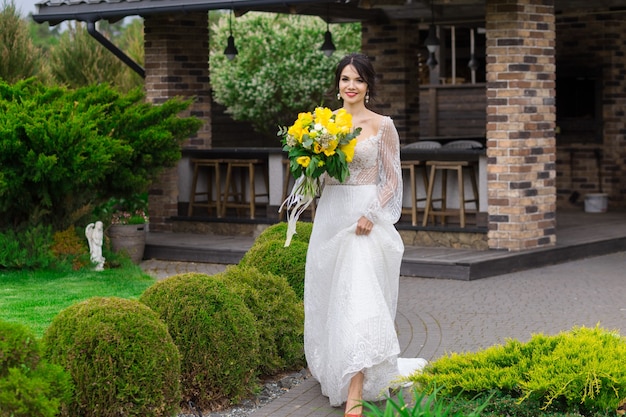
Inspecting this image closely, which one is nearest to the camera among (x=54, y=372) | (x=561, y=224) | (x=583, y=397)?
(x=583, y=397)

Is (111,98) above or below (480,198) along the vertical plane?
above

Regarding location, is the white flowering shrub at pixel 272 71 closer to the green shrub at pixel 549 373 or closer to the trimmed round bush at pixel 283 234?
the trimmed round bush at pixel 283 234

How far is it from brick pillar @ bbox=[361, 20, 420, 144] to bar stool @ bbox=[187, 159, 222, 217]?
3.27 m

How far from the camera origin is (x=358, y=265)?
6.82 m

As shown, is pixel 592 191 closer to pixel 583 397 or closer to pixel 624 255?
pixel 624 255

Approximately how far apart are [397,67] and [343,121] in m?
11.1

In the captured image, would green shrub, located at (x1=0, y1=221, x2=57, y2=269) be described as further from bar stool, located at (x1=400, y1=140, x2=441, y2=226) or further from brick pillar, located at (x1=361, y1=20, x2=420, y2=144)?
brick pillar, located at (x1=361, y1=20, x2=420, y2=144)

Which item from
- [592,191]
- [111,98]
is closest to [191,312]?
[111,98]

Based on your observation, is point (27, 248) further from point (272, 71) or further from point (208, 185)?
point (272, 71)

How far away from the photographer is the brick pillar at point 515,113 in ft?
41.6

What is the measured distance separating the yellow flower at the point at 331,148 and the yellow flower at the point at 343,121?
0.25ft

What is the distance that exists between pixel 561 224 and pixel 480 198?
Result: 283cm

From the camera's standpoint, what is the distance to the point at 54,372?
5.60 m

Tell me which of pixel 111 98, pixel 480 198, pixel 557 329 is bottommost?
pixel 557 329
